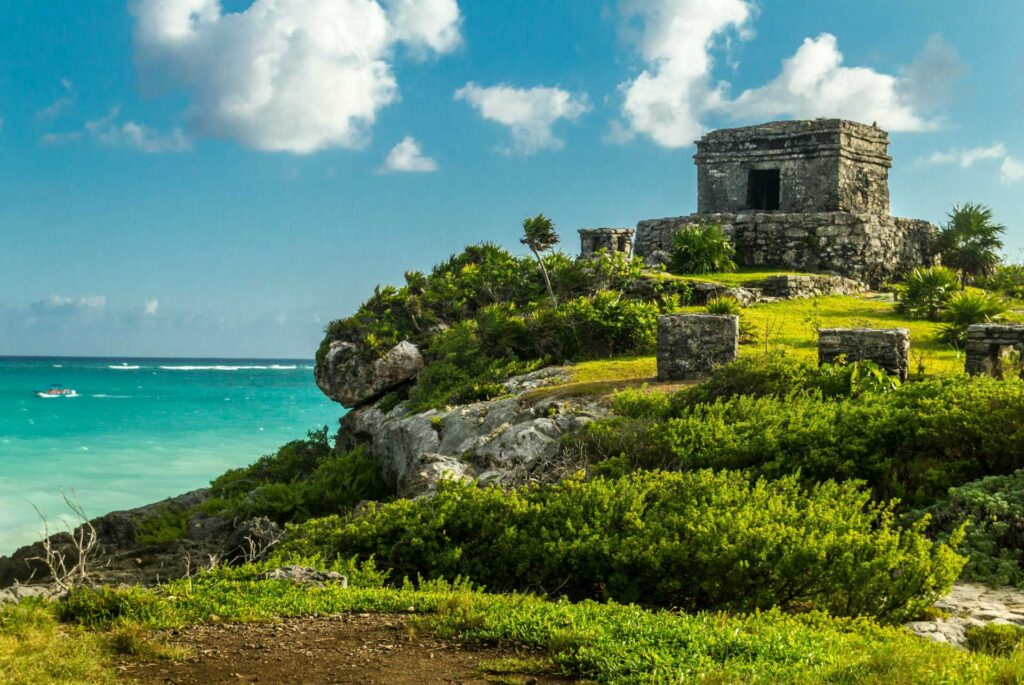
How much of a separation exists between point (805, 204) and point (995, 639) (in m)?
20.6

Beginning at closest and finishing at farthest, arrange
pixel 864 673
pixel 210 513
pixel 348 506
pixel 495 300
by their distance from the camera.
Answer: pixel 864 673 → pixel 348 506 → pixel 210 513 → pixel 495 300

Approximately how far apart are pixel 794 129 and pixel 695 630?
2212 cm

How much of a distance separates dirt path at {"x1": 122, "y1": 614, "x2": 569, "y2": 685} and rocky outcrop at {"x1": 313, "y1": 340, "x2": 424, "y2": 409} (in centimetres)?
1255

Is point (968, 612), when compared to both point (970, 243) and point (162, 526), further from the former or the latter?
point (970, 243)

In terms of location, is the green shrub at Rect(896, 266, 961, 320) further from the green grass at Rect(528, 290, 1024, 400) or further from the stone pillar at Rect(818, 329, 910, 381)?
the stone pillar at Rect(818, 329, 910, 381)

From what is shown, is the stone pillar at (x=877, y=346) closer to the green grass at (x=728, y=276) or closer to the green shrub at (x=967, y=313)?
the green shrub at (x=967, y=313)

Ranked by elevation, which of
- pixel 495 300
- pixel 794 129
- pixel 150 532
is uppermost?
pixel 794 129

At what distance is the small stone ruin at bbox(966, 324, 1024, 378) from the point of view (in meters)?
13.5

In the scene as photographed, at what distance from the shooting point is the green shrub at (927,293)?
66.7 feet

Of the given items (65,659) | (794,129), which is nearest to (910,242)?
(794,129)

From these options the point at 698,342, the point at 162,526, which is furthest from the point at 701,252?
the point at 162,526

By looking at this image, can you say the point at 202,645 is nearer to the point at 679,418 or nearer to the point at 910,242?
the point at 679,418

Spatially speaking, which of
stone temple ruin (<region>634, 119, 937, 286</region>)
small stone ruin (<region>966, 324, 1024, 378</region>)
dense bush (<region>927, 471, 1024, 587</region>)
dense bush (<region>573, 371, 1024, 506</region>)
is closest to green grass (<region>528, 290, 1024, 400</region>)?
small stone ruin (<region>966, 324, 1024, 378</region>)

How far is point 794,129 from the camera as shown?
993 inches
